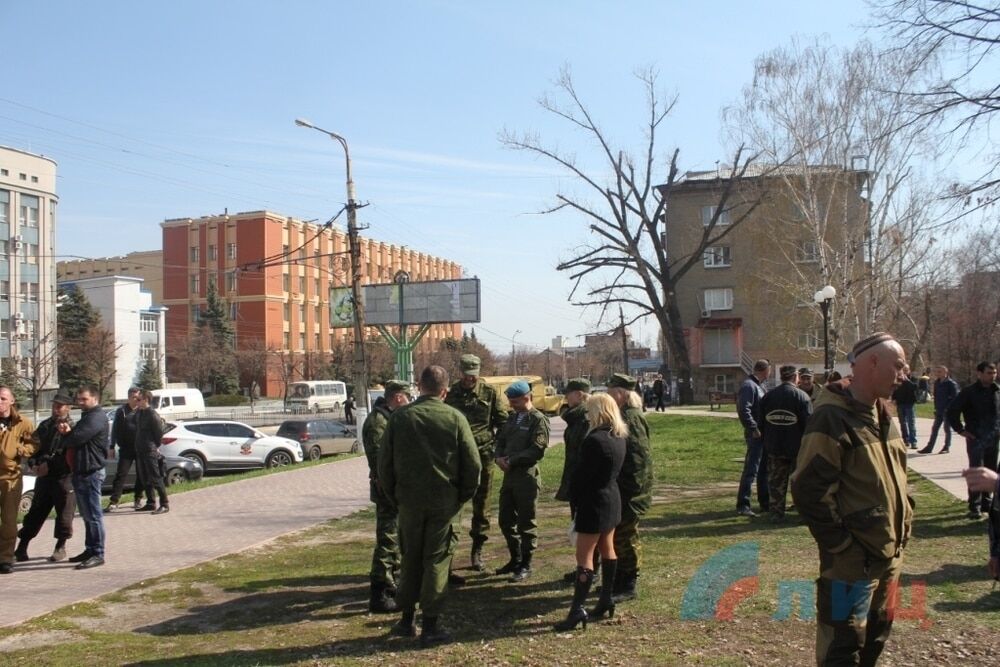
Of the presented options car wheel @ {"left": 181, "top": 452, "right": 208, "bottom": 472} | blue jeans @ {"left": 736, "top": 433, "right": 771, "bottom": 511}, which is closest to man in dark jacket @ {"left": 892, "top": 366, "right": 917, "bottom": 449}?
blue jeans @ {"left": 736, "top": 433, "right": 771, "bottom": 511}

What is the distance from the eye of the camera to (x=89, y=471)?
28.1 ft

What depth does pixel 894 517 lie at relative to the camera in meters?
3.86

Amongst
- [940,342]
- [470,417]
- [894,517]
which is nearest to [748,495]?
[470,417]

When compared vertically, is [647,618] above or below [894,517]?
below

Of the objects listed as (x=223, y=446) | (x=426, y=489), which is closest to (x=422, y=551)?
Result: (x=426, y=489)

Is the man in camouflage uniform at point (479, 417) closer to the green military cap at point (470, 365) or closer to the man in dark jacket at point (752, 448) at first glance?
the green military cap at point (470, 365)

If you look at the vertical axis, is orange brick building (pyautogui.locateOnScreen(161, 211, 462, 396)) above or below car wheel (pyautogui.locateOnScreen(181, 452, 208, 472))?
above

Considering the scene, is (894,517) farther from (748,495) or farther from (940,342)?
(940,342)

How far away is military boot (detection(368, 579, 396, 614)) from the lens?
6.59m

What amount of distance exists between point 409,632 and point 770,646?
7.74 feet

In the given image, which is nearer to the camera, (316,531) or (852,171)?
(316,531)

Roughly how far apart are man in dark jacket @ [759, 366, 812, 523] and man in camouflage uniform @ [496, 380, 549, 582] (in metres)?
3.28

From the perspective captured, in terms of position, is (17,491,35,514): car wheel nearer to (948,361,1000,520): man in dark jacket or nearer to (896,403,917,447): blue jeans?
(948,361,1000,520): man in dark jacket

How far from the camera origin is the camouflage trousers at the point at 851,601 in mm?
3799
